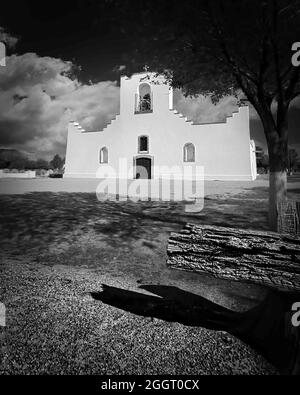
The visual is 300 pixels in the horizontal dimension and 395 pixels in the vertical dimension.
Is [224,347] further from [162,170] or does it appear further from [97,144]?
[97,144]

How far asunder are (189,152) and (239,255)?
68.2ft

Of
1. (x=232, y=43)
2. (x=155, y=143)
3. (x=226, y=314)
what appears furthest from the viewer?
(x=155, y=143)

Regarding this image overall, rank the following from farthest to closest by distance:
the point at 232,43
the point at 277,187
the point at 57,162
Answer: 1. the point at 57,162
2. the point at 277,187
3. the point at 232,43

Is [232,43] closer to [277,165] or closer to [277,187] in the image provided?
[277,165]

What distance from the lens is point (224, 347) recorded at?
2514 millimetres

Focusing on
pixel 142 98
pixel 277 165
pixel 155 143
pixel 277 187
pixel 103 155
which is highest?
pixel 142 98

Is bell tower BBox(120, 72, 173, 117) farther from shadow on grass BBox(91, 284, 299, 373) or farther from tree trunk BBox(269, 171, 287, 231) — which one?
A: shadow on grass BBox(91, 284, 299, 373)

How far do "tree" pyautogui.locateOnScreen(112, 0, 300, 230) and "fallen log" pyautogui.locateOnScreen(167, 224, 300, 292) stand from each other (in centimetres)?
319

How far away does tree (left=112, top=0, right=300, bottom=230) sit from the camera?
634 cm

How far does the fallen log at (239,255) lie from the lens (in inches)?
156

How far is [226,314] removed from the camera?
3248mm

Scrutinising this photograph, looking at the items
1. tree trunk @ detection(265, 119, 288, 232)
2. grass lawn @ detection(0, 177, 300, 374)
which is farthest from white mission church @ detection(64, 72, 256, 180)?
grass lawn @ detection(0, 177, 300, 374)

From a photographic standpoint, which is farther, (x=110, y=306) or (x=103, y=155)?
(x=103, y=155)

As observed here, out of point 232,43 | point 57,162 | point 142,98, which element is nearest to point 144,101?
point 142,98
